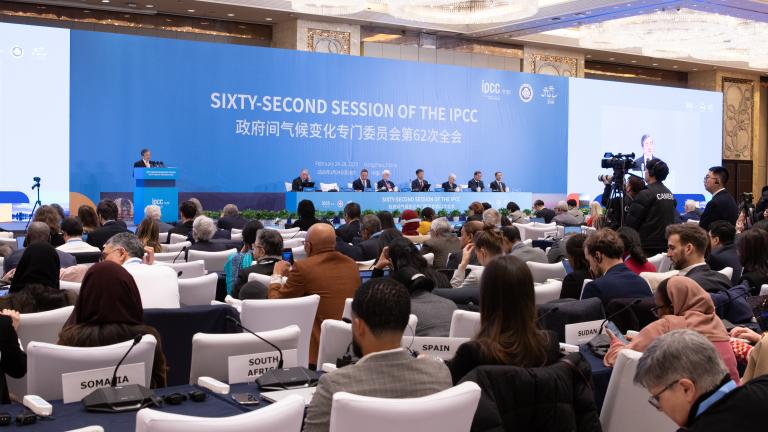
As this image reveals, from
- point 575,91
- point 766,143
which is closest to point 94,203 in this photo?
point 575,91

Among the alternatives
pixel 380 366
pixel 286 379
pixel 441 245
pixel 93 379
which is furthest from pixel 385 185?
pixel 380 366

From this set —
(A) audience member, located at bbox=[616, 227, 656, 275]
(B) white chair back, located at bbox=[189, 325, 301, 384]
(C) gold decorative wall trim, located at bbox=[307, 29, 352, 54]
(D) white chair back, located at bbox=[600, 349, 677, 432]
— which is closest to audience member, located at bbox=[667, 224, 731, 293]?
(A) audience member, located at bbox=[616, 227, 656, 275]

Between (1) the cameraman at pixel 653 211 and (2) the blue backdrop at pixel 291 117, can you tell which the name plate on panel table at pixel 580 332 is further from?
(2) the blue backdrop at pixel 291 117

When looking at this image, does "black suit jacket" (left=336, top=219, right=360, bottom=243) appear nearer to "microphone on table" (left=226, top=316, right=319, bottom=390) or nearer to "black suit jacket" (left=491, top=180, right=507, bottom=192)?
"microphone on table" (left=226, top=316, right=319, bottom=390)

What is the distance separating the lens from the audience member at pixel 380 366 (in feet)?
7.94

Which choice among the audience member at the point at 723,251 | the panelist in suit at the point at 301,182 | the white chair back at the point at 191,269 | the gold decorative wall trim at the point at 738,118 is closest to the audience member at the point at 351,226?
the white chair back at the point at 191,269

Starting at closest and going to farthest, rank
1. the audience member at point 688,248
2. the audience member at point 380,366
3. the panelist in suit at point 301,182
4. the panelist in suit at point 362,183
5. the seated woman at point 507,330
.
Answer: the audience member at point 380,366
the seated woman at point 507,330
the audience member at point 688,248
the panelist in suit at point 301,182
the panelist in suit at point 362,183

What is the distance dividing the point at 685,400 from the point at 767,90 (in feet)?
92.4

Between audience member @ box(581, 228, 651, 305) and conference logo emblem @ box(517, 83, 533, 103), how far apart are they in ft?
50.0

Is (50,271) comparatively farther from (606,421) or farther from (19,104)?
(19,104)

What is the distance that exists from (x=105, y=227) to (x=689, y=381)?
655cm

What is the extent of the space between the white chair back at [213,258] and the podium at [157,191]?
6.44 metres

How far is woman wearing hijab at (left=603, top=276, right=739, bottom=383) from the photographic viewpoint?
3385 mm

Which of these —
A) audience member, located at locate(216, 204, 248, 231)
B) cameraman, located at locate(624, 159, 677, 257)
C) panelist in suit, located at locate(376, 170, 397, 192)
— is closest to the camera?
cameraman, located at locate(624, 159, 677, 257)
